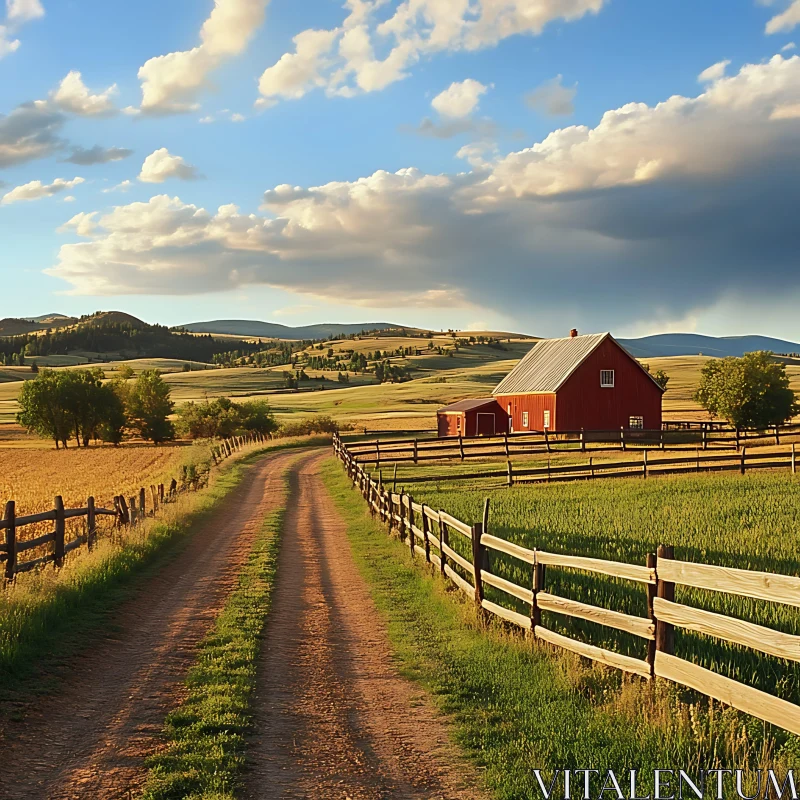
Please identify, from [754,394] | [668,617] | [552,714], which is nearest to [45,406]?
[754,394]

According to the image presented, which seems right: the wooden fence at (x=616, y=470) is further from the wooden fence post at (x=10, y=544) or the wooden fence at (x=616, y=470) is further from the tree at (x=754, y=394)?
the tree at (x=754, y=394)

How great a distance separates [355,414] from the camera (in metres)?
109

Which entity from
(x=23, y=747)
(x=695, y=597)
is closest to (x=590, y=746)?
(x=695, y=597)

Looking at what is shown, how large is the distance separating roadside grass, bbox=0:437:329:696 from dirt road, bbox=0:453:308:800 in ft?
1.05

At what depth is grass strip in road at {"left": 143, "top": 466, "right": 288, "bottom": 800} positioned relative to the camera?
637 centimetres

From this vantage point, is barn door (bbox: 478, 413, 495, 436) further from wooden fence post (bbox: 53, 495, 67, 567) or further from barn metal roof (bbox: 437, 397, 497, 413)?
wooden fence post (bbox: 53, 495, 67, 567)

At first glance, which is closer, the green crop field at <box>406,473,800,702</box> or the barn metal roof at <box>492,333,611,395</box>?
the green crop field at <box>406,473,800,702</box>

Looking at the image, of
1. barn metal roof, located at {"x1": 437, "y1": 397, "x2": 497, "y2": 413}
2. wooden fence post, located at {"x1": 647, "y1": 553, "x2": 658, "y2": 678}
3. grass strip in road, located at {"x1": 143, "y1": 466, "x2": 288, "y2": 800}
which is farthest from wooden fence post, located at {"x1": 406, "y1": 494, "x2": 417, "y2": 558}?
barn metal roof, located at {"x1": 437, "y1": 397, "x2": 497, "y2": 413}

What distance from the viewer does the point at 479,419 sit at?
64750 millimetres

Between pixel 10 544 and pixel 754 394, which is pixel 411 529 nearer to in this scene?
pixel 10 544

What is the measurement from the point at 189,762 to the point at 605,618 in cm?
430

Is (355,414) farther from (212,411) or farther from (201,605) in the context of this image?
(201,605)

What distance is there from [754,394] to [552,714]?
58.2 m

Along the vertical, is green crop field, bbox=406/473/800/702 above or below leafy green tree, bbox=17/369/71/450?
below
